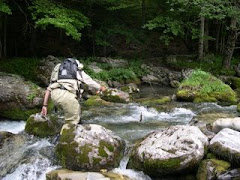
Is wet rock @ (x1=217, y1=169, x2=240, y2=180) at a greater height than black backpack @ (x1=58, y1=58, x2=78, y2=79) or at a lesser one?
lesser

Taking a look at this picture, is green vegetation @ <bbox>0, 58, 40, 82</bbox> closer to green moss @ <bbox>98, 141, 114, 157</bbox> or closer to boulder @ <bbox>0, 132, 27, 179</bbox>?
boulder @ <bbox>0, 132, 27, 179</bbox>

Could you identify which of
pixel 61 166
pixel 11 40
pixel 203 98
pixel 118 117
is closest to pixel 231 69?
pixel 203 98

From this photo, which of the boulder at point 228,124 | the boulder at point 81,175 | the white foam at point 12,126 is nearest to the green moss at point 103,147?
the boulder at point 81,175

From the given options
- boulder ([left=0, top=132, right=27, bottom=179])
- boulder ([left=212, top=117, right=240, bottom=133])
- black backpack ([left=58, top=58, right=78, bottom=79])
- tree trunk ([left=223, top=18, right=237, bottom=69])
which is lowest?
boulder ([left=0, top=132, right=27, bottom=179])

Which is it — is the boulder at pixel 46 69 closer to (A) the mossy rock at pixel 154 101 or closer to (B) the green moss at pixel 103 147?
(A) the mossy rock at pixel 154 101

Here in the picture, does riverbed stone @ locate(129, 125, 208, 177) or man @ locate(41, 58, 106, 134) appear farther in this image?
man @ locate(41, 58, 106, 134)

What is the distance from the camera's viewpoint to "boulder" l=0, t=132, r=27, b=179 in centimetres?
629

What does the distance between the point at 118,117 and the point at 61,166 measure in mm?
3803

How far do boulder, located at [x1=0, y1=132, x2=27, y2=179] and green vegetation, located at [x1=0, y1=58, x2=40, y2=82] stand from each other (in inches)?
317

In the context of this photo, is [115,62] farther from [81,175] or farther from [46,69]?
[81,175]

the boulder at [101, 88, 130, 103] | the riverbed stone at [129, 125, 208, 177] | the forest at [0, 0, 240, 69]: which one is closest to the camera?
the riverbed stone at [129, 125, 208, 177]

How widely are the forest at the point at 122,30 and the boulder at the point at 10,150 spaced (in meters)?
8.49

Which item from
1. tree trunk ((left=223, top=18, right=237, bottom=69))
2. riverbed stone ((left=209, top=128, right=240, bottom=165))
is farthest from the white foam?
tree trunk ((left=223, top=18, right=237, bottom=69))

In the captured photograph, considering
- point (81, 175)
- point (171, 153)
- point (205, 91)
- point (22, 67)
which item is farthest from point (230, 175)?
point (22, 67)
